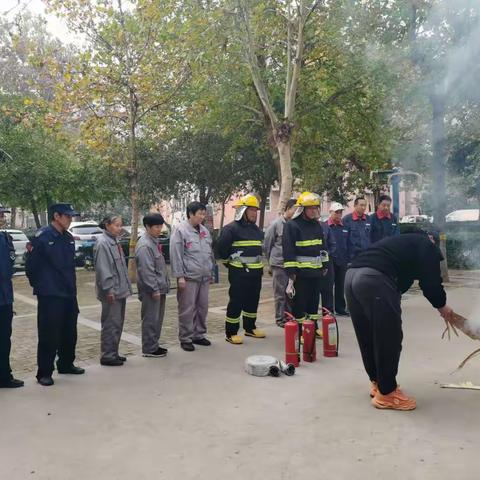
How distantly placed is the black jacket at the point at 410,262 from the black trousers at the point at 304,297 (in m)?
1.77

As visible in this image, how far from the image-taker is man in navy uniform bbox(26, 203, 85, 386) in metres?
5.14

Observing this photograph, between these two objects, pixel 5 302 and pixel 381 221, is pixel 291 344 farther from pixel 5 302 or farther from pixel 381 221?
pixel 381 221

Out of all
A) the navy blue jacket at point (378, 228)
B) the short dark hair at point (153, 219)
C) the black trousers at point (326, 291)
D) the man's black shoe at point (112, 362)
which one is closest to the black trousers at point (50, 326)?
the man's black shoe at point (112, 362)

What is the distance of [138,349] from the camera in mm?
6570

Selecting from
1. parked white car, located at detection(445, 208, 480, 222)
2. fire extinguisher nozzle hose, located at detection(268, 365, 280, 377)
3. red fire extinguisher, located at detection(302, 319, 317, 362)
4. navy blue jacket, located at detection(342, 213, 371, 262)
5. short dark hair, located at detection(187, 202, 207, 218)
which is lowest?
fire extinguisher nozzle hose, located at detection(268, 365, 280, 377)

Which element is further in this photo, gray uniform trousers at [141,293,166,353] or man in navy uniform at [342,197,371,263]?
man in navy uniform at [342,197,371,263]

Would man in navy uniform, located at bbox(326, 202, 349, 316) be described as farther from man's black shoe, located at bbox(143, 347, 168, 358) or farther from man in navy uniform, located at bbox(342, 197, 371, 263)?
man's black shoe, located at bbox(143, 347, 168, 358)

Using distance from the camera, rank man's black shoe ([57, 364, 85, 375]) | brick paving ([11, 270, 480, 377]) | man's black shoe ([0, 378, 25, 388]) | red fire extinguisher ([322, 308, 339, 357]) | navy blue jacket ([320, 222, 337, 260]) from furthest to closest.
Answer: navy blue jacket ([320, 222, 337, 260]) → brick paving ([11, 270, 480, 377]) → red fire extinguisher ([322, 308, 339, 357]) → man's black shoe ([57, 364, 85, 375]) → man's black shoe ([0, 378, 25, 388])

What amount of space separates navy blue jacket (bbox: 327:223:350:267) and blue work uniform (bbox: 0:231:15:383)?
478cm

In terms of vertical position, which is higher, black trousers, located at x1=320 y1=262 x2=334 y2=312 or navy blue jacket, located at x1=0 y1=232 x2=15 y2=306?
navy blue jacket, located at x1=0 y1=232 x2=15 y2=306

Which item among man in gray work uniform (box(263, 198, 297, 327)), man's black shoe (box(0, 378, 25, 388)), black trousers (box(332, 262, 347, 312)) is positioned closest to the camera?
man's black shoe (box(0, 378, 25, 388))

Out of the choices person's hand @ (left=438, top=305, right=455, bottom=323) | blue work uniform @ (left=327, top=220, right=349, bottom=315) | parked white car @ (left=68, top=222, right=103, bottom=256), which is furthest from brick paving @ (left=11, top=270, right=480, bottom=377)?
person's hand @ (left=438, top=305, right=455, bottom=323)

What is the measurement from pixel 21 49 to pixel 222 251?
1031 inches

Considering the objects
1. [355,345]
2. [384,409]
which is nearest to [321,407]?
[384,409]
